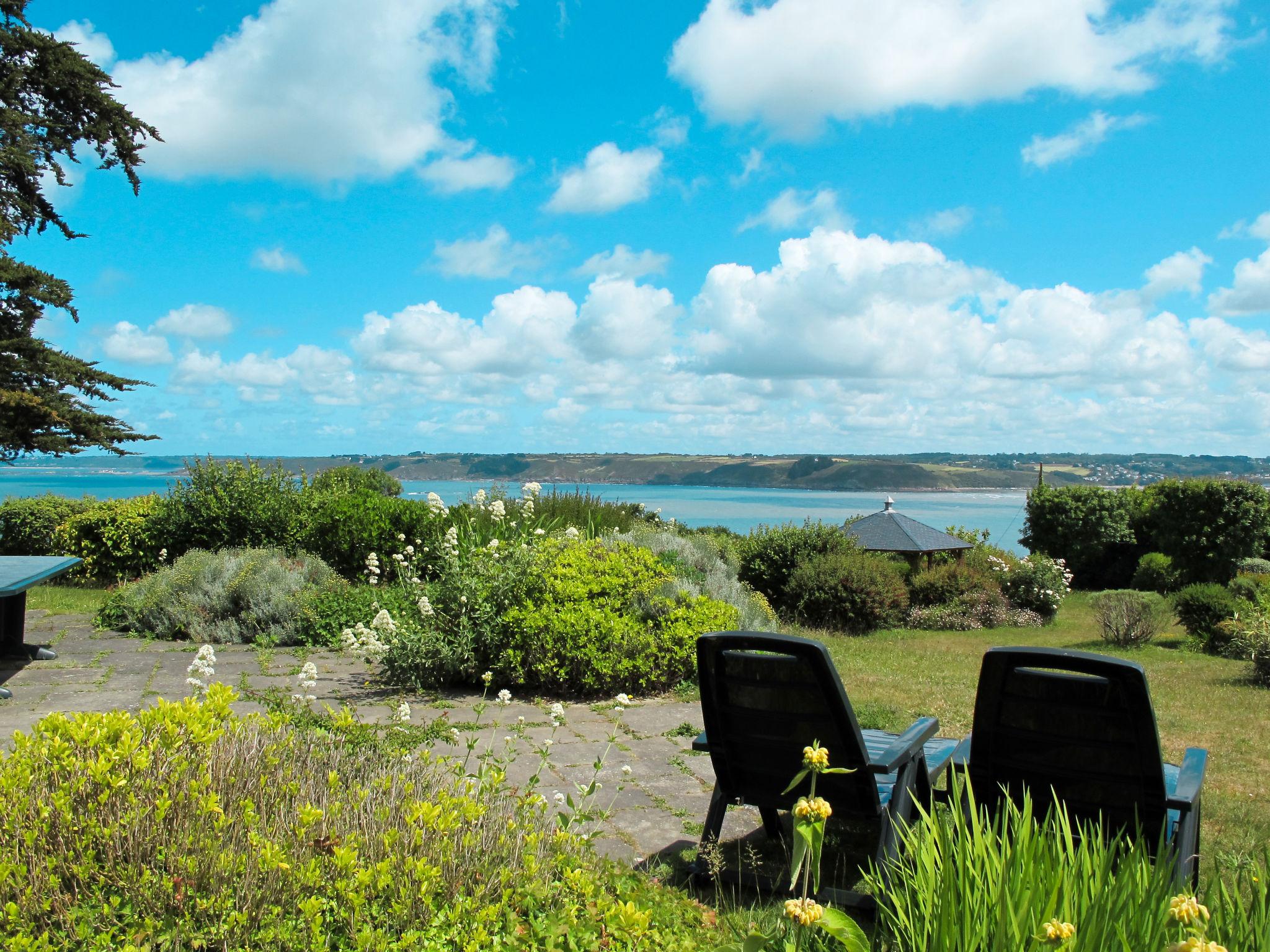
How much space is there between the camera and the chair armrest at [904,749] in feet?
9.32

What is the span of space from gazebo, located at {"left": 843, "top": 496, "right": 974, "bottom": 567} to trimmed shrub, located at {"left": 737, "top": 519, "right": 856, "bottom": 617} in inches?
60.2

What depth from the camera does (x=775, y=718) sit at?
304 centimetres

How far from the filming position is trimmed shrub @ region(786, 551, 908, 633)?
12477 millimetres

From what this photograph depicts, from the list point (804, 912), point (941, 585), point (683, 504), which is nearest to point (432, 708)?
point (804, 912)

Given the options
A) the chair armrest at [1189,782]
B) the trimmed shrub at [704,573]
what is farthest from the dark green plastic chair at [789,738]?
the trimmed shrub at [704,573]

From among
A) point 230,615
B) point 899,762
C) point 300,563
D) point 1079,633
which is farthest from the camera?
point 1079,633

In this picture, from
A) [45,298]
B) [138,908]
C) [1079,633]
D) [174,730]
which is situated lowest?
[1079,633]

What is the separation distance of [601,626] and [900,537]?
10.5 m

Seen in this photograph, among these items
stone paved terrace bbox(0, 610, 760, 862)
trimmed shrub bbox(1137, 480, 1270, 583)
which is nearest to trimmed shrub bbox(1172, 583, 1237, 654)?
trimmed shrub bbox(1137, 480, 1270, 583)

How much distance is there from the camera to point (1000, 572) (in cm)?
1603

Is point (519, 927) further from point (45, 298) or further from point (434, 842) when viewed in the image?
point (45, 298)

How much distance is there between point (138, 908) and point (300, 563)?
27.3 feet

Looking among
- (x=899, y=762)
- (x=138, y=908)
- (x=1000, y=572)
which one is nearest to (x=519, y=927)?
(x=138, y=908)

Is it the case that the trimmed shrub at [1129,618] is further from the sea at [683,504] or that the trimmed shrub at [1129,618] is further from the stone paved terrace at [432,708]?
the stone paved terrace at [432,708]
